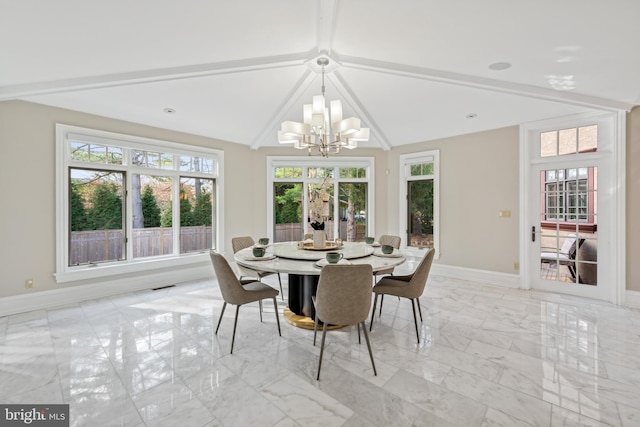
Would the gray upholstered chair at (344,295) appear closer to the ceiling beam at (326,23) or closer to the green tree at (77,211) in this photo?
the ceiling beam at (326,23)

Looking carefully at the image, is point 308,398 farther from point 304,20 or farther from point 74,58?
point 74,58

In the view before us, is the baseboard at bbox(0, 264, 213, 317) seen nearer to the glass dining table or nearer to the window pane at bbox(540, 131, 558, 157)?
the glass dining table

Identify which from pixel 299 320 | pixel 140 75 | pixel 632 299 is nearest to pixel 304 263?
pixel 299 320

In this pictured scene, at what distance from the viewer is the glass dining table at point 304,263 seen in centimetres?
246

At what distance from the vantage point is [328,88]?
A: 12.9ft

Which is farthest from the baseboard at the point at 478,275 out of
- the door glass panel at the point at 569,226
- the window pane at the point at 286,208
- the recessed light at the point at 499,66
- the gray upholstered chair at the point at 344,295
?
the gray upholstered chair at the point at 344,295

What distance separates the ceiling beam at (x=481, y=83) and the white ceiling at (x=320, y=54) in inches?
0.5

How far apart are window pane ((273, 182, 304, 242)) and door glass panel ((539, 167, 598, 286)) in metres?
4.21

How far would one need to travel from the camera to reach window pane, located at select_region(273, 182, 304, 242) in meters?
5.87

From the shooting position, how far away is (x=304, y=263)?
2600 millimetres

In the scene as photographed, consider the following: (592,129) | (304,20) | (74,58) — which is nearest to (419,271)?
(304,20)

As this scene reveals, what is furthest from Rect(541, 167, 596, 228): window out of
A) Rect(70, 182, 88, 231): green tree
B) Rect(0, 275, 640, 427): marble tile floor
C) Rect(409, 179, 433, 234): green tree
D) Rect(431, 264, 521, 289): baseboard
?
Rect(70, 182, 88, 231): green tree

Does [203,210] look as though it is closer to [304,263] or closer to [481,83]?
[304,263]

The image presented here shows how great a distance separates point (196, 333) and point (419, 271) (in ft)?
7.57
